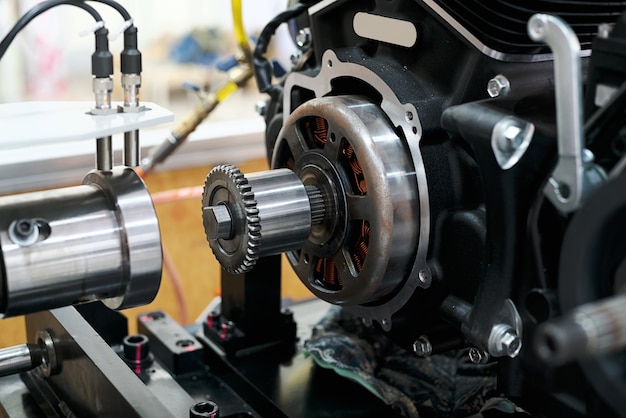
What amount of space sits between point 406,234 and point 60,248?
345mm

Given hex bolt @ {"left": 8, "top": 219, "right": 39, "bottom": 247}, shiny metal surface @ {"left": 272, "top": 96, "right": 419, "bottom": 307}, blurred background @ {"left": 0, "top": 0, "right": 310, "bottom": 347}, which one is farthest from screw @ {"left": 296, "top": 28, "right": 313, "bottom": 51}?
blurred background @ {"left": 0, "top": 0, "right": 310, "bottom": 347}

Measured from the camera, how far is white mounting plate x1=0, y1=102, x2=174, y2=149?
0.78 metres

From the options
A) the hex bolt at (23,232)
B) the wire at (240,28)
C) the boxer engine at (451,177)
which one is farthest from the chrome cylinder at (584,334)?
the wire at (240,28)

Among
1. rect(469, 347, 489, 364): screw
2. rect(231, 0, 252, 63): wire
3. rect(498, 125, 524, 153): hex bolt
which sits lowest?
rect(469, 347, 489, 364): screw

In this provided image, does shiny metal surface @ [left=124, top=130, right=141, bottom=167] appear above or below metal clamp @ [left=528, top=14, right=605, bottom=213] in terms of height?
below

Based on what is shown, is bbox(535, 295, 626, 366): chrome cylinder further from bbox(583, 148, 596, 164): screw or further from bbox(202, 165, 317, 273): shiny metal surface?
bbox(202, 165, 317, 273): shiny metal surface

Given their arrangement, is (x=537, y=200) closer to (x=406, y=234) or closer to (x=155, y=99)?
(x=406, y=234)

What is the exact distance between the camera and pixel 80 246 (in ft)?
2.63

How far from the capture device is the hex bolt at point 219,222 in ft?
3.03

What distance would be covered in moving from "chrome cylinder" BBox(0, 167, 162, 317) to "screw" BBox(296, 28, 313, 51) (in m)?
0.34

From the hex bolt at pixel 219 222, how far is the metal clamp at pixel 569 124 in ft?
1.18

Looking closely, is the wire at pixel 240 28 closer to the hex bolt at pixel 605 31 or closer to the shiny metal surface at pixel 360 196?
the shiny metal surface at pixel 360 196

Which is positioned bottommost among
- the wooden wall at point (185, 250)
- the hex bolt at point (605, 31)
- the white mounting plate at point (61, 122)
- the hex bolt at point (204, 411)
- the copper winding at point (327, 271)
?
the wooden wall at point (185, 250)

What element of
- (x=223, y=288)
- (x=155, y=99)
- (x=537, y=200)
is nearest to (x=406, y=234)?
(x=537, y=200)
